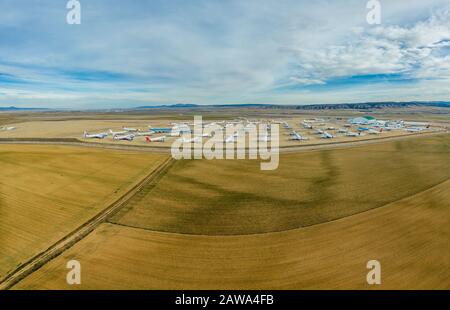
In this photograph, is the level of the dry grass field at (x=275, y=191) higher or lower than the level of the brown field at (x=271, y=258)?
higher

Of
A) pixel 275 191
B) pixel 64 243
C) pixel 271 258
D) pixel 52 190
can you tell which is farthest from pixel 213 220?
pixel 52 190

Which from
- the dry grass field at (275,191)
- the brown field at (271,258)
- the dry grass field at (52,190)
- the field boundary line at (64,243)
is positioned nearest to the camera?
the brown field at (271,258)

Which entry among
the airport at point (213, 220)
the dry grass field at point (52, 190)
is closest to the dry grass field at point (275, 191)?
the airport at point (213, 220)

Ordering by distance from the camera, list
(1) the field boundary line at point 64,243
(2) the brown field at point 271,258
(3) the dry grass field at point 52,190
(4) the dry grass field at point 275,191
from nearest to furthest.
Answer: (2) the brown field at point 271,258 < (1) the field boundary line at point 64,243 < (3) the dry grass field at point 52,190 < (4) the dry grass field at point 275,191

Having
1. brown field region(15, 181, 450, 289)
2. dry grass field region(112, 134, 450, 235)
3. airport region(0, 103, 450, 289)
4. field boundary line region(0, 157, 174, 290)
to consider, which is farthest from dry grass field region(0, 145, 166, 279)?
dry grass field region(112, 134, 450, 235)

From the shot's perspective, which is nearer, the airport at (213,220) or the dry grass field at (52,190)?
the airport at (213,220)

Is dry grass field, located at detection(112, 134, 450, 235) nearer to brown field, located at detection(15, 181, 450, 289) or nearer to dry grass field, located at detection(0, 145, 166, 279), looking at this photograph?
brown field, located at detection(15, 181, 450, 289)

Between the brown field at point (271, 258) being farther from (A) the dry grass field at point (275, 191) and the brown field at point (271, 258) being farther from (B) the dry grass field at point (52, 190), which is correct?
(B) the dry grass field at point (52, 190)
